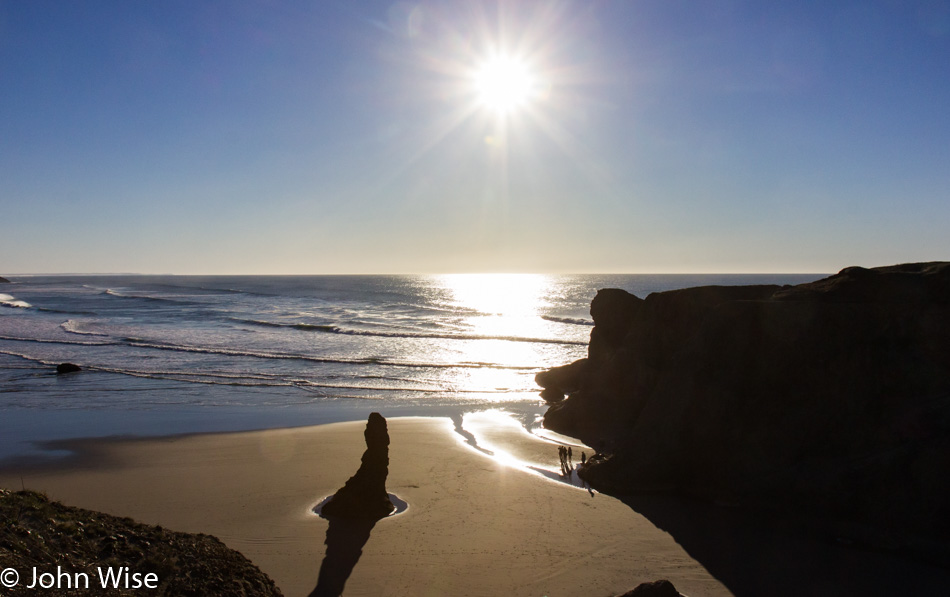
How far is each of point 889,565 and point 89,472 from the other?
20332 mm

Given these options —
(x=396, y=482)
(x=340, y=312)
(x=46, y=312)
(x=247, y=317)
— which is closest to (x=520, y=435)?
(x=396, y=482)

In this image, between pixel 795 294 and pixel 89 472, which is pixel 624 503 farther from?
pixel 89 472

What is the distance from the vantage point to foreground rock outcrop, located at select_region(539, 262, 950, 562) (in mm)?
11914

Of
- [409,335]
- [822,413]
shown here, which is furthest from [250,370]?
[822,413]

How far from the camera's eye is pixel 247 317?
232 ft

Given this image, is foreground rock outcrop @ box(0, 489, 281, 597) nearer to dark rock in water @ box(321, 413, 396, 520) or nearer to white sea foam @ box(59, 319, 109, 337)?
dark rock in water @ box(321, 413, 396, 520)

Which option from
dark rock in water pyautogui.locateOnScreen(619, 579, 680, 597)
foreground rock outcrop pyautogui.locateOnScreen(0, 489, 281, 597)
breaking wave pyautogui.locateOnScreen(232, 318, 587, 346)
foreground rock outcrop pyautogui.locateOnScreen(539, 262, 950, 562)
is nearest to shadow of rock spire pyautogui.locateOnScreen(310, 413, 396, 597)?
foreground rock outcrop pyautogui.locateOnScreen(0, 489, 281, 597)

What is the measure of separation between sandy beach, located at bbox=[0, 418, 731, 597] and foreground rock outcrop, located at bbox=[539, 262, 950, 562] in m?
2.47

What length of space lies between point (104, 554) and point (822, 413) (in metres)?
14.4

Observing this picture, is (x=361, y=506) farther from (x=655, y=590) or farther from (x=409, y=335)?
(x=409, y=335)

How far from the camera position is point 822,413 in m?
13.8

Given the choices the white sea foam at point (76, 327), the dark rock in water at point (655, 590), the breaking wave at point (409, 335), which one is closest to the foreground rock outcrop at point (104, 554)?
the dark rock in water at point (655, 590)

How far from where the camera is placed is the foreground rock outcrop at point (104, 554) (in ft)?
19.8

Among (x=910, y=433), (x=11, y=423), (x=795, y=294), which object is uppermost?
(x=795, y=294)
